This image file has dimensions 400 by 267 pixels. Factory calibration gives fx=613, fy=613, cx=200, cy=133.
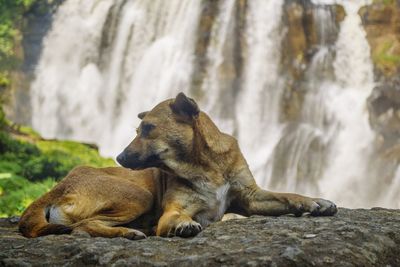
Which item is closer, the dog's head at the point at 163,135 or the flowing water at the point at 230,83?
the dog's head at the point at 163,135

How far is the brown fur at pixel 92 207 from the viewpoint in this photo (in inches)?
187

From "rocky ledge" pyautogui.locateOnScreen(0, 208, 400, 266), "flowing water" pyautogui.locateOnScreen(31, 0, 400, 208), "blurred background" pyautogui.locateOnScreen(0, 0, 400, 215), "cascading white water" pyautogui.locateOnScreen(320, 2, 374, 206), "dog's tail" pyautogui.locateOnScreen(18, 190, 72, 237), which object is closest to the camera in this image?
"rocky ledge" pyautogui.locateOnScreen(0, 208, 400, 266)

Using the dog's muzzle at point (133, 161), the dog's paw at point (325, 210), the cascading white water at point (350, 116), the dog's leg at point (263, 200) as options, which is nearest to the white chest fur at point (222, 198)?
the dog's leg at point (263, 200)

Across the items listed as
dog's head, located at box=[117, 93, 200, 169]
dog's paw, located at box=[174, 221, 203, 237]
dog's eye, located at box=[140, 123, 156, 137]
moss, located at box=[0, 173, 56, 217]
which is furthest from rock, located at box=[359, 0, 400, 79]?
dog's paw, located at box=[174, 221, 203, 237]

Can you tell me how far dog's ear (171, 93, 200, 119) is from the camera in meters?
5.52

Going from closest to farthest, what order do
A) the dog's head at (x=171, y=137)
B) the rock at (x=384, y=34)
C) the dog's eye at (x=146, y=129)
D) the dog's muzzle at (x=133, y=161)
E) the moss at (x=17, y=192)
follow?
the dog's muzzle at (x=133, y=161) < the dog's head at (x=171, y=137) < the dog's eye at (x=146, y=129) < the moss at (x=17, y=192) < the rock at (x=384, y=34)

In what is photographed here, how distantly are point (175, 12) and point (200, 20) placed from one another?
2.56m

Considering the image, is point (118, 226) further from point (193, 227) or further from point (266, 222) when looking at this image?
point (266, 222)

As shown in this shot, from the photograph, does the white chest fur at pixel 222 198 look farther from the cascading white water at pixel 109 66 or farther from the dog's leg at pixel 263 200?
the cascading white water at pixel 109 66

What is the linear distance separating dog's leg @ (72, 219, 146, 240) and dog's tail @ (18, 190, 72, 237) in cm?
11

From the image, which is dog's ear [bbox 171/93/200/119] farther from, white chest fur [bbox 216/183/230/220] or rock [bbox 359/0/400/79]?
rock [bbox 359/0/400/79]

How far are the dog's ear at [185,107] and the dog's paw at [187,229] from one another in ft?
4.15

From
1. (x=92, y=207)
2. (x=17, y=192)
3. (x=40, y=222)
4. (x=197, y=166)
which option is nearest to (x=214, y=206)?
(x=197, y=166)

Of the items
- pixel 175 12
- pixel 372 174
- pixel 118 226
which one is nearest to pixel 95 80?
pixel 175 12
